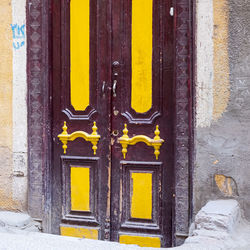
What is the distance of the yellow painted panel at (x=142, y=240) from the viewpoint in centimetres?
357

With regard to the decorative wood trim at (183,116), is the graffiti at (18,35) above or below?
above

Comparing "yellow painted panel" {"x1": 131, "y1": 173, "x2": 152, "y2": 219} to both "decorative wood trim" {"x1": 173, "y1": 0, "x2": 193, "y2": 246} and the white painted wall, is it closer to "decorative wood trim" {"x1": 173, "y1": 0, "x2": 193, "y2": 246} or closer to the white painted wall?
"decorative wood trim" {"x1": 173, "y1": 0, "x2": 193, "y2": 246}

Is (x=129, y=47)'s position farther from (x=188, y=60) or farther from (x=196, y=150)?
(x=196, y=150)

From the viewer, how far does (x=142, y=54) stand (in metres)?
3.63

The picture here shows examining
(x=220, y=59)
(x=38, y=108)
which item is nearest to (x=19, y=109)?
(x=38, y=108)

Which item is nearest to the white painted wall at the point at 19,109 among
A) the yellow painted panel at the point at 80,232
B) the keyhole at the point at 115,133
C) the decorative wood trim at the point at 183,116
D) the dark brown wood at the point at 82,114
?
the dark brown wood at the point at 82,114

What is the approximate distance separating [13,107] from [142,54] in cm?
140

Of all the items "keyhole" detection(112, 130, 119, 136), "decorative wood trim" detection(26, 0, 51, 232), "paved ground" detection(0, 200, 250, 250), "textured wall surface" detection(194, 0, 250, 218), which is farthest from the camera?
"decorative wood trim" detection(26, 0, 51, 232)

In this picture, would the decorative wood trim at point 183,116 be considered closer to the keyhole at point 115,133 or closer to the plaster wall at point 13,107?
Result: the keyhole at point 115,133

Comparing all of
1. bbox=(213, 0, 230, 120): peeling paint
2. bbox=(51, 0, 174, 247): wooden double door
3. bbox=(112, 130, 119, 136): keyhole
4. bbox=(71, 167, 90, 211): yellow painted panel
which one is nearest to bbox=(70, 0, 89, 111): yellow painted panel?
bbox=(51, 0, 174, 247): wooden double door

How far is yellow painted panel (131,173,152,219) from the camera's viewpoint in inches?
142

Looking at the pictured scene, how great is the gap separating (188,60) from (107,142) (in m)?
1.08

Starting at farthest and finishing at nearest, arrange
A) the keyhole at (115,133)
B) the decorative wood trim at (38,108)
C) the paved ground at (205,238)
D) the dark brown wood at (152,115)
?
the decorative wood trim at (38,108), the keyhole at (115,133), the dark brown wood at (152,115), the paved ground at (205,238)

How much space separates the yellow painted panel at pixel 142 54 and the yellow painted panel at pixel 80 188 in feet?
2.68
